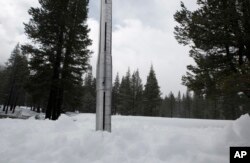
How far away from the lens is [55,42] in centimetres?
1966

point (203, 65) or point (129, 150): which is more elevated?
point (203, 65)

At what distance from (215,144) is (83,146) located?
3539mm

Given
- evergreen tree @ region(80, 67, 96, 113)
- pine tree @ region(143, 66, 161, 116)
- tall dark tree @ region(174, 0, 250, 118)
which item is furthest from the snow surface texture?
evergreen tree @ region(80, 67, 96, 113)

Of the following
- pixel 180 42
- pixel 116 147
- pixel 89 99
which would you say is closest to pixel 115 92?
pixel 89 99

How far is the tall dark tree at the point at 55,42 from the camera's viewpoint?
19.4 m

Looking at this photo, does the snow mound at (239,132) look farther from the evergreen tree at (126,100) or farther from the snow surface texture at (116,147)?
the evergreen tree at (126,100)

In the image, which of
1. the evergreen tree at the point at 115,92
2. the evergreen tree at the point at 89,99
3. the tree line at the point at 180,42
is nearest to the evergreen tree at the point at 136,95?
the evergreen tree at the point at 115,92

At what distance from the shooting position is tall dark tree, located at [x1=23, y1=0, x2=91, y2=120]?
19.4 meters

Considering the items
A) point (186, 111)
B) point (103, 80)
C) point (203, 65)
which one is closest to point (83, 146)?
point (103, 80)

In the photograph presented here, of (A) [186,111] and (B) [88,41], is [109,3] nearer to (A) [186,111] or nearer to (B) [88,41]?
(B) [88,41]

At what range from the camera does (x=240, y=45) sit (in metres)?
13.7

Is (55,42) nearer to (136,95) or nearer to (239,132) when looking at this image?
(239,132)

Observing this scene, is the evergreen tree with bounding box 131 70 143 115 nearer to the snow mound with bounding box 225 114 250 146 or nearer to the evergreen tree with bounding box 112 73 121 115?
the evergreen tree with bounding box 112 73 121 115

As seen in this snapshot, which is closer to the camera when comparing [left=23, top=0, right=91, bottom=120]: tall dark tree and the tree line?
the tree line
